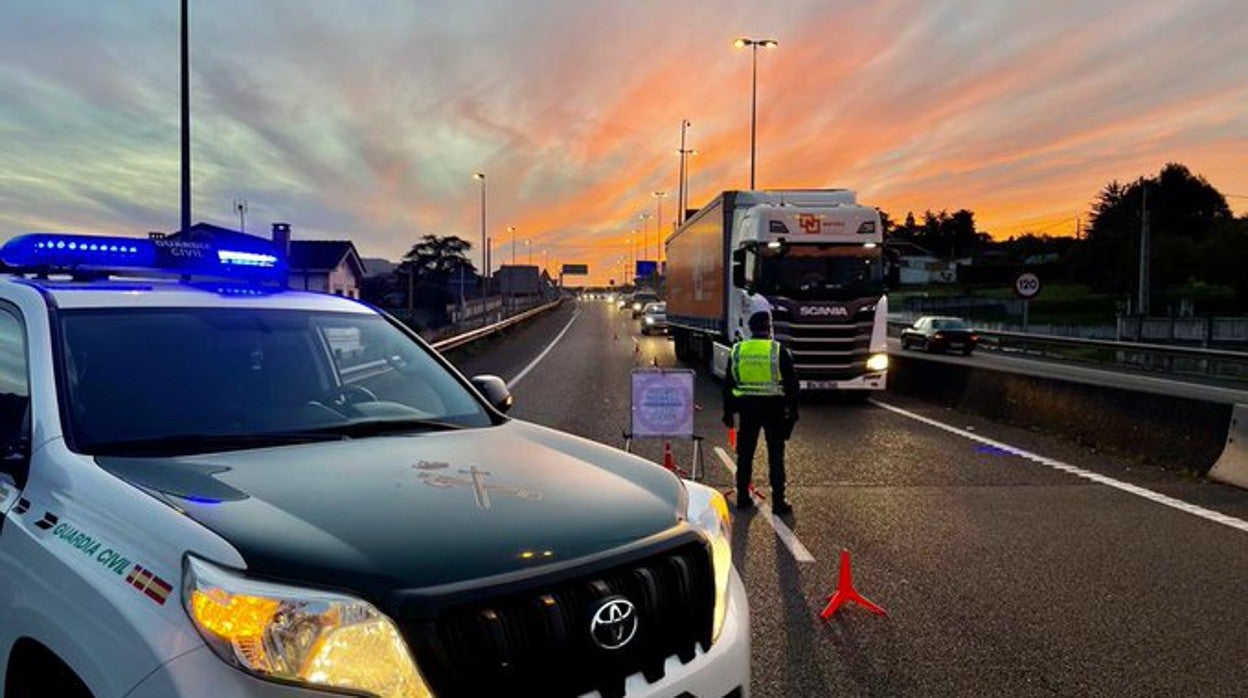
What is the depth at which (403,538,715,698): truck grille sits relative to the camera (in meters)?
2.10

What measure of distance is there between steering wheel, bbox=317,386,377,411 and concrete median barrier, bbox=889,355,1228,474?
9003 mm

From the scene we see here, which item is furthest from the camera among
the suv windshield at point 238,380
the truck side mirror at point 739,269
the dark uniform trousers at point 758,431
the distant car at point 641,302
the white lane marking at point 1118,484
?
the distant car at point 641,302

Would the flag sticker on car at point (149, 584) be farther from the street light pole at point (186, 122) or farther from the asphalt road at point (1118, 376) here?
the asphalt road at point (1118, 376)

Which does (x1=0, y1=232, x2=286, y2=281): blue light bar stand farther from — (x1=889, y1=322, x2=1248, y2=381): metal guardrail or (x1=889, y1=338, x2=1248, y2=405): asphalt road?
(x1=889, y1=322, x2=1248, y2=381): metal guardrail

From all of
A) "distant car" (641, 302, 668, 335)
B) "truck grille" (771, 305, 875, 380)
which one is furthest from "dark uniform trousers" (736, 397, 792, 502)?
→ "distant car" (641, 302, 668, 335)

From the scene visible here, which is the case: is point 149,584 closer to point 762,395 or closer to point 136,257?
point 136,257

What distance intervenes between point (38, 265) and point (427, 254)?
135 m

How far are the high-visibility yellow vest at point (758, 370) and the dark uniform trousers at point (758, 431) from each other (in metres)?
0.08

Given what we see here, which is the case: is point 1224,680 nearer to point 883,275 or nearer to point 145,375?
point 145,375

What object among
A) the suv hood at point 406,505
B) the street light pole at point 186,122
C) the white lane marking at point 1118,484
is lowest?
the white lane marking at point 1118,484

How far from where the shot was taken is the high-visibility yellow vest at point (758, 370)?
28.5 feet

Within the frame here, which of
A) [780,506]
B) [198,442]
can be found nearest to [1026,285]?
[780,506]

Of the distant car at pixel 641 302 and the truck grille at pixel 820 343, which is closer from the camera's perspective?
the truck grille at pixel 820 343

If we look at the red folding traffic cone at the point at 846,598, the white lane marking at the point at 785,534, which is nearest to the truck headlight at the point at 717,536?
the red folding traffic cone at the point at 846,598
